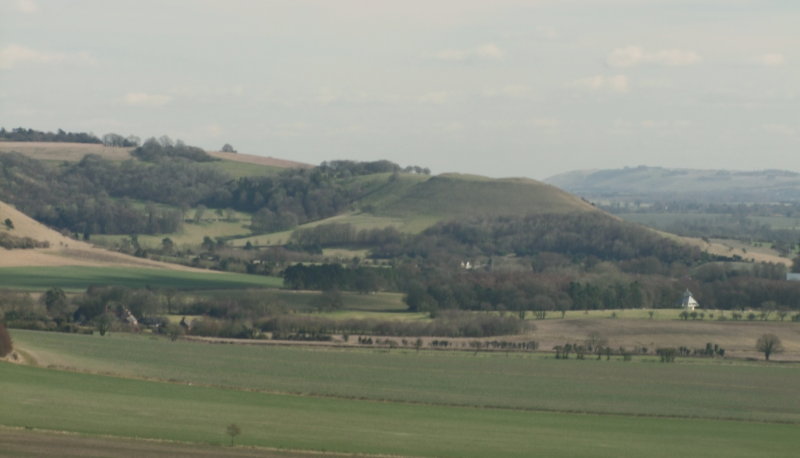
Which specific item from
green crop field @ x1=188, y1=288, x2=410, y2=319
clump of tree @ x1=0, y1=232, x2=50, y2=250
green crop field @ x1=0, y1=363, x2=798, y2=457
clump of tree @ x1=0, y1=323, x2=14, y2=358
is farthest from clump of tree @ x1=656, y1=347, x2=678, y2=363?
clump of tree @ x1=0, y1=232, x2=50, y2=250

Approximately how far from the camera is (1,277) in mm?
132500

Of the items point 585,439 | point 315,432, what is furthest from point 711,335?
point 315,432

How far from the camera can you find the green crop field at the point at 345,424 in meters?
47.5

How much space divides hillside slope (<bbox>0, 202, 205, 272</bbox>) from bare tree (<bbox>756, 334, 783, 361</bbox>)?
3098 inches

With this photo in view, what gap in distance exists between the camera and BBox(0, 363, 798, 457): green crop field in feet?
156

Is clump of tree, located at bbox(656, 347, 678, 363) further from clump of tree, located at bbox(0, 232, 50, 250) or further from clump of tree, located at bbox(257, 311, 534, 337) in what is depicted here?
clump of tree, located at bbox(0, 232, 50, 250)

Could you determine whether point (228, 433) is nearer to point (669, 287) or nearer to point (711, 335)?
point (711, 335)

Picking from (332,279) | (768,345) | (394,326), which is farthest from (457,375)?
(332,279)

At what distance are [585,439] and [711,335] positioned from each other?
54522 mm

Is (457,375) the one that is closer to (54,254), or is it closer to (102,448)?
(102,448)

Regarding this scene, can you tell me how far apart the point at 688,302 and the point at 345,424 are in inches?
3467

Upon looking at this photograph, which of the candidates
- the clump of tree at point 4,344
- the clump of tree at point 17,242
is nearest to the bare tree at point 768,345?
the clump of tree at point 4,344

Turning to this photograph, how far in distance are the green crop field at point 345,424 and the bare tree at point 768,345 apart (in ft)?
119

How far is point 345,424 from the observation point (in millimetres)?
52875
